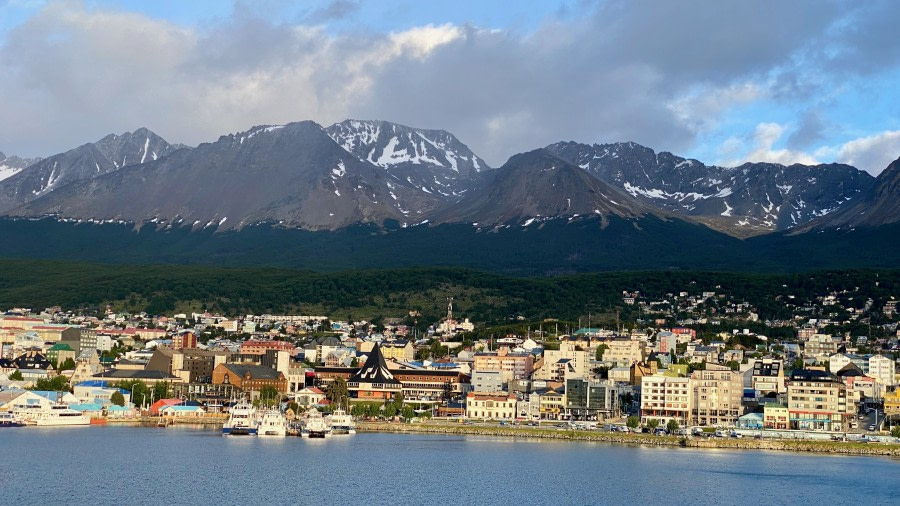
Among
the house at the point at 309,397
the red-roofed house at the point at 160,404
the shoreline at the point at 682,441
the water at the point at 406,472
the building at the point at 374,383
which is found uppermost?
the building at the point at 374,383

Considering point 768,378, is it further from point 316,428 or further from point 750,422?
point 316,428

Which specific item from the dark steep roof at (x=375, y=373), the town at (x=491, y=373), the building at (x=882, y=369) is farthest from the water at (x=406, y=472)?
the building at (x=882, y=369)

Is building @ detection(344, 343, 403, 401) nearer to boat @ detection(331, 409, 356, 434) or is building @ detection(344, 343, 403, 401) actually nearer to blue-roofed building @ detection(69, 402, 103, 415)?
boat @ detection(331, 409, 356, 434)

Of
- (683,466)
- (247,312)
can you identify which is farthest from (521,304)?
(683,466)

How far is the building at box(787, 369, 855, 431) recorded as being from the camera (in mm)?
89688

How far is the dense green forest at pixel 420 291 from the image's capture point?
164125mm

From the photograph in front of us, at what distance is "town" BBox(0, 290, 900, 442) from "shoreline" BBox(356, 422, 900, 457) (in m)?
3.22

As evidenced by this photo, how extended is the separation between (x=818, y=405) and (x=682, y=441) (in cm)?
1316

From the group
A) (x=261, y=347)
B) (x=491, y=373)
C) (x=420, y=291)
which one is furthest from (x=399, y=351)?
(x=420, y=291)

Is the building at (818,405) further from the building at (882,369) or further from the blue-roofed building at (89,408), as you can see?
the blue-roofed building at (89,408)

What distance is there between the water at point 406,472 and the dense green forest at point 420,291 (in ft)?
267

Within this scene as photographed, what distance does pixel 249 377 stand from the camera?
355 ft

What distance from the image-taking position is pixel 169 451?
7006 centimetres

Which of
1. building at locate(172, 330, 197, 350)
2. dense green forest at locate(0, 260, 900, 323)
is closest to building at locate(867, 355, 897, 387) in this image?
dense green forest at locate(0, 260, 900, 323)
